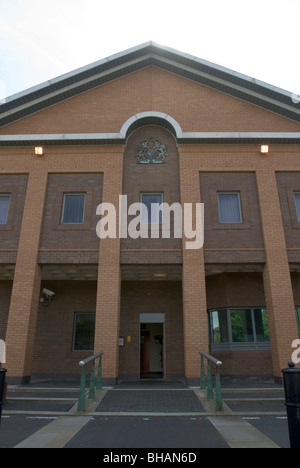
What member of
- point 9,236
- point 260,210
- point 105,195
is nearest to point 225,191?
point 260,210

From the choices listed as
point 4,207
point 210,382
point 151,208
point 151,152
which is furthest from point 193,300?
point 4,207

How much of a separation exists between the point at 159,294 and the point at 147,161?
19.9 feet

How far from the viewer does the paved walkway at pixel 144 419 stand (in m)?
4.89

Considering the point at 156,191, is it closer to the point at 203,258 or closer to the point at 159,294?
the point at 203,258

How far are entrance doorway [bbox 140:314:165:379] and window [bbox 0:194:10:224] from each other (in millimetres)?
7555

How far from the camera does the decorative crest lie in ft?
42.6

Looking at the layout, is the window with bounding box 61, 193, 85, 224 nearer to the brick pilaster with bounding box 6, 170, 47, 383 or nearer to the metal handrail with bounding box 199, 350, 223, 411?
the brick pilaster with bounding box 6, 170, 47, 383

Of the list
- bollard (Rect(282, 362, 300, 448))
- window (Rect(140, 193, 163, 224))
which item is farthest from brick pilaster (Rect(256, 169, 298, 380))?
bollard (Rect(282, 362, 300, 448))

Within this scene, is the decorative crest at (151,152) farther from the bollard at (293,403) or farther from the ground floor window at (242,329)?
the bollard at (293,403)

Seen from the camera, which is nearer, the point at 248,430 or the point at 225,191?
the point at 248,430

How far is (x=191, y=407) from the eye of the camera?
727 cm

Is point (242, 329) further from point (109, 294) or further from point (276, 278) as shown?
point (109, 294)

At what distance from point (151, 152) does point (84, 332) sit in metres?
8.58

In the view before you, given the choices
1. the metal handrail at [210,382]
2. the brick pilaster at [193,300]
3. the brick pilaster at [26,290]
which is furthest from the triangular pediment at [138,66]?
the metal handrail at [210,382]
